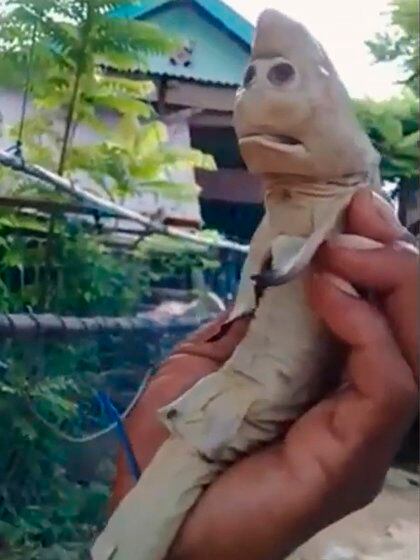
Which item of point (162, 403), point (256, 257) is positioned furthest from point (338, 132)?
point (162, 403)

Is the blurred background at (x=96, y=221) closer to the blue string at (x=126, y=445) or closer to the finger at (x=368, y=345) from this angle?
the blue string at (x=126, y=445)

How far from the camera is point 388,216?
589mm

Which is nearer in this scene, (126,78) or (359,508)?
(359,508)

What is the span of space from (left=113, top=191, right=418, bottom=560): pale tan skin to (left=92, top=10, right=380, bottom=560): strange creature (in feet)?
0.05

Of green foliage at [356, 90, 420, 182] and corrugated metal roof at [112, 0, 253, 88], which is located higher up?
corrugated metal roof at [112, 0, 253, 88]

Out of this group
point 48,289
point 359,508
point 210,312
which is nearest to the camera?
point 359,508

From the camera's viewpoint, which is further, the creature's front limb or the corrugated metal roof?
the corrugated metal roof

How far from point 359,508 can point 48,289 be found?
0.38 meters

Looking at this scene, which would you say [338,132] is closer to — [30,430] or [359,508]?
[359,508]

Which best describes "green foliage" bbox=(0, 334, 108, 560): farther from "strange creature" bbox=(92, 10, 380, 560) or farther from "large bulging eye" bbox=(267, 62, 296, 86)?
"large bulging eye" bbox=(267, 62, 296, 86)

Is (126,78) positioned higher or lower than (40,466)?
higher

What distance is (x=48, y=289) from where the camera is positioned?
868mm

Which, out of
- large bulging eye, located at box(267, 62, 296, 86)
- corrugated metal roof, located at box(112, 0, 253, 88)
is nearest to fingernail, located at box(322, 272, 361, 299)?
large bulging eye, located at box(267, 62, 296, 86)

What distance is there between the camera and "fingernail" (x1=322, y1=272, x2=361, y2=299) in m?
0.56
